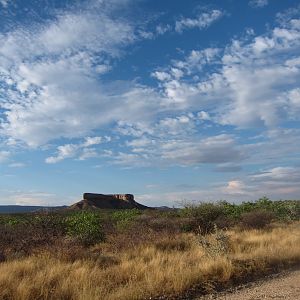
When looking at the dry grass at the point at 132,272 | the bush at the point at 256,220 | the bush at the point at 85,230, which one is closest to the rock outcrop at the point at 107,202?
the bush at the point at 256,220

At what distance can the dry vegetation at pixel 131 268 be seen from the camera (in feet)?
33.2

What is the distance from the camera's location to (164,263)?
45.4ft

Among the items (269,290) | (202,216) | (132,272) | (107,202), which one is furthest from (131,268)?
(107,202)

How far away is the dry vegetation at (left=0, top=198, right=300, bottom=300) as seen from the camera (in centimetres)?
1012

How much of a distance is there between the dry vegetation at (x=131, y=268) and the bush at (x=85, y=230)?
106 cm

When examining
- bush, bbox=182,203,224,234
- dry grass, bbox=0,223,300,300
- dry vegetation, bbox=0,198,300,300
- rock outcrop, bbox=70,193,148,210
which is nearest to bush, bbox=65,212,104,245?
dry vegetation, bbox=0,198,300,300

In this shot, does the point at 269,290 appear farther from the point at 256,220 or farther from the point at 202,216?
the point at 256,220

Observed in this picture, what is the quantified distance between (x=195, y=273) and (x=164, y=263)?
7.34 ft

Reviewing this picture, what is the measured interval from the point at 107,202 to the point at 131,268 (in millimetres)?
102864

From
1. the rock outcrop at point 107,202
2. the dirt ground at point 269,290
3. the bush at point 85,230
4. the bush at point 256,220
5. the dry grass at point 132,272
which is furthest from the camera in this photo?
the rock outcrop at point 107,202

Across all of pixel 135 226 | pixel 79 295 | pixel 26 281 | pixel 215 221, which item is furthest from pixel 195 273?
pixel 215 221

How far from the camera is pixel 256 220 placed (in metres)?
30.1

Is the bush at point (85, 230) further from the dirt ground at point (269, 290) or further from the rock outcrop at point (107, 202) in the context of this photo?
the rock outcrop at point (107, 202)

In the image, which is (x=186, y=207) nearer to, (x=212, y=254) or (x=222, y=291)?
(x=212, y=254)
